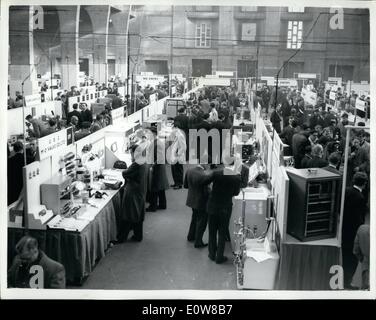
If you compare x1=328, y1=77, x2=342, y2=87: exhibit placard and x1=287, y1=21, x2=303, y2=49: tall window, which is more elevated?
x1=287, y1=21, x2=303, y2=49: tall window

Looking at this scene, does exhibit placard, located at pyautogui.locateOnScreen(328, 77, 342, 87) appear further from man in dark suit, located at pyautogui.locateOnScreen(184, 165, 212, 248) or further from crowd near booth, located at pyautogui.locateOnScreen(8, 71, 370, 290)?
man in dark suit, located at pyautogui.locateOnScreen(184, 165, 212, 248)

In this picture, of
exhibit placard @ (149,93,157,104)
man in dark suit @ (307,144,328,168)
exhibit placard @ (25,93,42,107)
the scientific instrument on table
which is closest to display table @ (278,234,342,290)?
the scientific instrument on table

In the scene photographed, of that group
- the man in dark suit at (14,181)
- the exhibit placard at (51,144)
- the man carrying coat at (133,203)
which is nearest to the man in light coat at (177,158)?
the man carrying coat at (133,203)

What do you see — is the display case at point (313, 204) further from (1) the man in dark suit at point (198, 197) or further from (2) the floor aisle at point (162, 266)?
(1) the man in dark suit at point (198, 197)

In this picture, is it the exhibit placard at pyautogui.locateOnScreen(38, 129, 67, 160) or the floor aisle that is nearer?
the floor aisle

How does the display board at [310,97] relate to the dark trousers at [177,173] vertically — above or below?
above

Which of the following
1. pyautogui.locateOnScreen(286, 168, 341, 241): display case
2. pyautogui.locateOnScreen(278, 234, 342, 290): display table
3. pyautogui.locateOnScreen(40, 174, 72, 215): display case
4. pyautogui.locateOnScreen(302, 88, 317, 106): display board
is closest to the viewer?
pyautogui.locateOnScreen(286, 168, 341, 241): display case

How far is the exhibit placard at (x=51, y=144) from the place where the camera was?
15.7ft

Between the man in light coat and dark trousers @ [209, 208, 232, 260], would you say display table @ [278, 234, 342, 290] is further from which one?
the man in light coat

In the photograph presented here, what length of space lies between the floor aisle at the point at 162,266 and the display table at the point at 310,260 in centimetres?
74

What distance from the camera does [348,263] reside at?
4609 mm

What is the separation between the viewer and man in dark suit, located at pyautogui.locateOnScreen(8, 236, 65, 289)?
3.99 meters

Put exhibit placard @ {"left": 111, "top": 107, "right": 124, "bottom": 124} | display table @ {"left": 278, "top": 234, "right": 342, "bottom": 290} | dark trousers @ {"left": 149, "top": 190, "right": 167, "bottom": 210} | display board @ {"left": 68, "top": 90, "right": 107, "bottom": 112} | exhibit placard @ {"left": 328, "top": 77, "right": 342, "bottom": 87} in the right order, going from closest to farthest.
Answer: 1. display table @ {"left": 278, "top": 234, "right": 342, "bottom": 290}
2. dark trousers @ {"left": 149, "top": 190, "right": 167, "bottom": 210}
3. exhibit placard @ {"left": 111, "top": 107, "right": 124, "bottom": 124}
4. display board @ {"left": 68, "top": 90, "right": 107, "bottom": 112}
5. exhibit placard @ {"left": 328, "top": 77, "right": 342, "bottom": 87}

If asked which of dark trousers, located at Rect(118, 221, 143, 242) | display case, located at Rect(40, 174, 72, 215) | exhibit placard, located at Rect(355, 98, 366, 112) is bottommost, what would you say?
dark trousers, located at Rect(118, 221, 143, 242)
